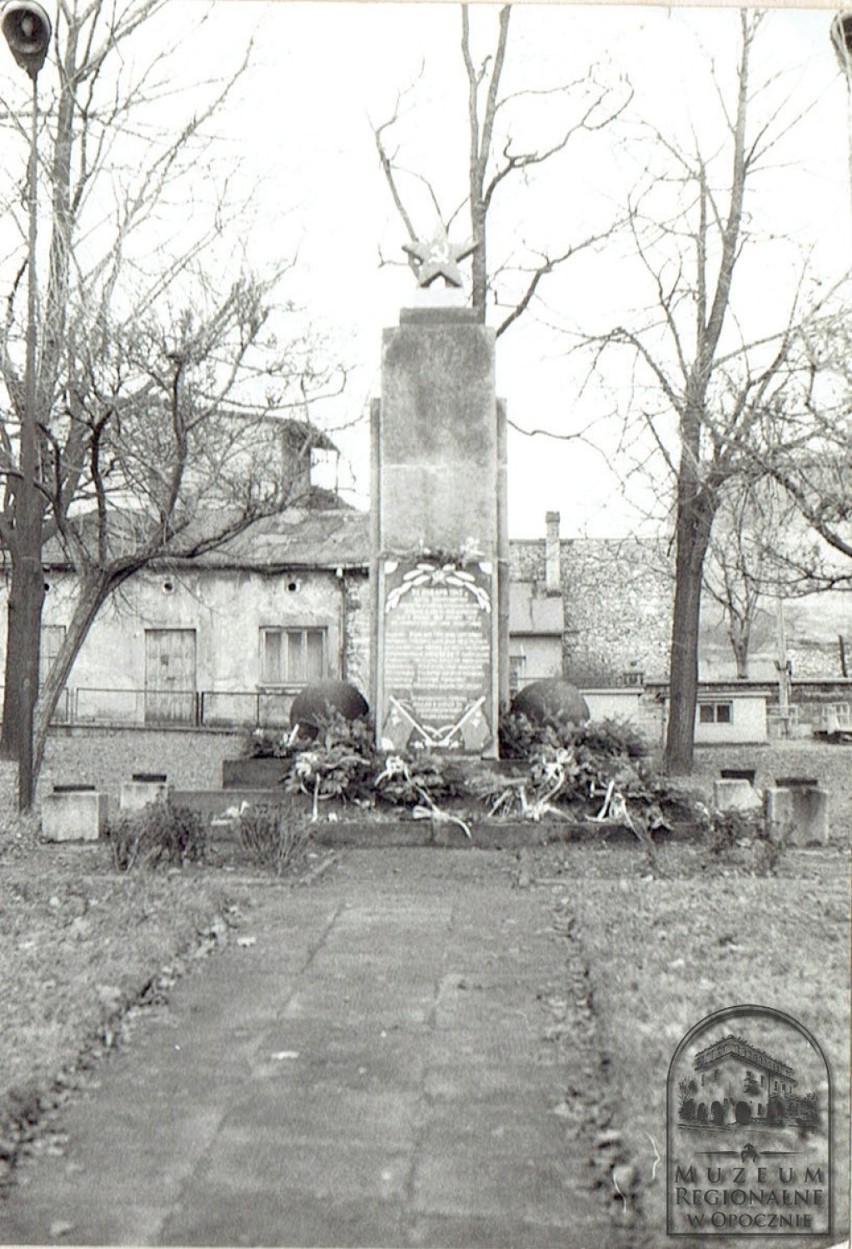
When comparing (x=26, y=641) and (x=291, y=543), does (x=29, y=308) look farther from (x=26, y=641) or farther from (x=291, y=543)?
(x=291, y=543)

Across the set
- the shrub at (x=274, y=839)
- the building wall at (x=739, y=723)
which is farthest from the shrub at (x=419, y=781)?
the building wall at (x=739, y=723)

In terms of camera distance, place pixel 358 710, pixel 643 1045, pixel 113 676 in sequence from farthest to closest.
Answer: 1. pixel 113 676
2. pixel 358 710
3. pixel 643 1045

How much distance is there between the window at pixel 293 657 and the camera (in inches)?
1223

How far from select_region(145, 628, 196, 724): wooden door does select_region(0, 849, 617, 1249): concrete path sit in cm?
2441

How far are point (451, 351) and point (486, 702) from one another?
3253 mm

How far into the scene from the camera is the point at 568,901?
321 inches

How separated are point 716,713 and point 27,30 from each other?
19037 millimetres

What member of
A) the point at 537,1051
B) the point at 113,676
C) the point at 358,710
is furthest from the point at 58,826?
the point at 113,676

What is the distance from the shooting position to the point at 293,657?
102 feet

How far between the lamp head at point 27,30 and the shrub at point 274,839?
20.5 feet

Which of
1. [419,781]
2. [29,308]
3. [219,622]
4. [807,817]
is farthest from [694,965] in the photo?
[219,622]

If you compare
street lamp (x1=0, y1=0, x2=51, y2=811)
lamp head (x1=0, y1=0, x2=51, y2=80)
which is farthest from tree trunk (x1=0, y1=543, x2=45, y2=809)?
lamp head (x1=0, y1=0, x2=51, y2=80)

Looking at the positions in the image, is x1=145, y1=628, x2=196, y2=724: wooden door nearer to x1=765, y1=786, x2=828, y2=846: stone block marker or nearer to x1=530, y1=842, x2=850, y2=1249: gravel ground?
x1=765, y1=786, x2=828, y2=846: stone block marker

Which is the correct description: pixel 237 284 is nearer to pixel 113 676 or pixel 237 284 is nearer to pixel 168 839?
pixel 168 839
